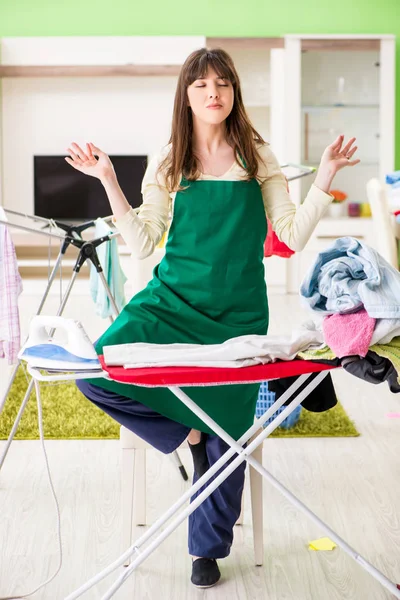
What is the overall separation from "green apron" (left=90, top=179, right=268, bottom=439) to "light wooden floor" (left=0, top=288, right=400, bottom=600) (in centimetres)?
42

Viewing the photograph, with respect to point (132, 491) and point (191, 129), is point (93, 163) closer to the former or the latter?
point (191, 129)

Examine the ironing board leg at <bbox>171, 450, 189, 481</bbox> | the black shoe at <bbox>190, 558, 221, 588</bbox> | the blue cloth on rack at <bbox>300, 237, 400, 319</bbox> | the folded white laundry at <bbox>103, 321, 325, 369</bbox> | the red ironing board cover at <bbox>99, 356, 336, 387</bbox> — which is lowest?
the black shoe at <bbox>190, 558, 221, 588</bbox>

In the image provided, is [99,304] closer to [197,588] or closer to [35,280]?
[197,588]

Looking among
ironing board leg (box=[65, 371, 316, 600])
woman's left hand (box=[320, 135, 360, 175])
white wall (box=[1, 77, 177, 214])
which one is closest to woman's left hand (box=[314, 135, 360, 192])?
woman's left hand (box=[320, 135, 360, 175])

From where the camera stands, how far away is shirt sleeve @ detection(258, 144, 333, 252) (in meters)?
2.24

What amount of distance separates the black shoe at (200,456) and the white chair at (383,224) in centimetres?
206

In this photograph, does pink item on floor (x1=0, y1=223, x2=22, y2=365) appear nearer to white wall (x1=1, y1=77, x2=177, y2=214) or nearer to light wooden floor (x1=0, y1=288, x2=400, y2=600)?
light wooden floor (x1=0, y1=288, x2=400, y2=600)

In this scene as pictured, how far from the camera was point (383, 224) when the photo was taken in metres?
4.15

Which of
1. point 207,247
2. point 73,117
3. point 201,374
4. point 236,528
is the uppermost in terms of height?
point 73,117

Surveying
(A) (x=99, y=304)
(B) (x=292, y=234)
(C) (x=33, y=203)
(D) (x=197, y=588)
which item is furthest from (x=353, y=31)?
(D) (x=197, y=588)

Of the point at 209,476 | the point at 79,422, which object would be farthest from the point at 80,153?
the point at 79,422

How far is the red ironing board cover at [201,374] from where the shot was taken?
171 cm

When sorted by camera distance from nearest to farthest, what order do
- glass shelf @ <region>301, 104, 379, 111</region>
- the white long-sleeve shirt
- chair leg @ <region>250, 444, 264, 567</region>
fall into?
1. the white long-sleeve shirt
2. chair leg @ <region>250, 444, 264, 567</region>
3. glass shelf @ <region>301, 104, 379, 111</region>

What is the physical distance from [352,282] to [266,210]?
56 centimetres
